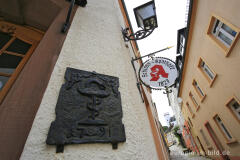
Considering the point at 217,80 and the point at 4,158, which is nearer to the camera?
the point at 4,158

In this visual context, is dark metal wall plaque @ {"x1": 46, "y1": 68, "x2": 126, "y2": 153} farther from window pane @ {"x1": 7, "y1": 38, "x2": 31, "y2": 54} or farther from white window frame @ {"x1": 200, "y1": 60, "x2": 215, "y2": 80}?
white window frame @ {"x1": 200, "y1": 60, "x2": 215, "y2": 80}

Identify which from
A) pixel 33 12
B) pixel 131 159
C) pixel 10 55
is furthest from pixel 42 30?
pixel 131 159

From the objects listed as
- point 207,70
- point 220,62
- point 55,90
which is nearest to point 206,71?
point 207,70

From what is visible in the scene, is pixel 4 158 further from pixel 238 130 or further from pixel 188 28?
pixel 188 28

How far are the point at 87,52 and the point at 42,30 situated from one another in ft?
3.03

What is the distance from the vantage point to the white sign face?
236cm

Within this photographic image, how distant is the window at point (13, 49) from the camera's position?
1271mm

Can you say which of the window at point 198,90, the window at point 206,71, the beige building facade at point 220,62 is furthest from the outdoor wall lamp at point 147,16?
the window at point 198,90

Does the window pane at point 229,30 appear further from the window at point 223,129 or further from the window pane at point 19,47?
the window pane at point 19,47

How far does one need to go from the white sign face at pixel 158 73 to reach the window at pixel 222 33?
11.7 ft

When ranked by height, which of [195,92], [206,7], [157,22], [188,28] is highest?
[188,28]

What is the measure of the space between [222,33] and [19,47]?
6.66m

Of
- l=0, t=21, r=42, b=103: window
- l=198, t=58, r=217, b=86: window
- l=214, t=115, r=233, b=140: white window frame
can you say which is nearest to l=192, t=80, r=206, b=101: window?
l=198, t=58, r=217, b=86: window

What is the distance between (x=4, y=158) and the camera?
2.52ft
